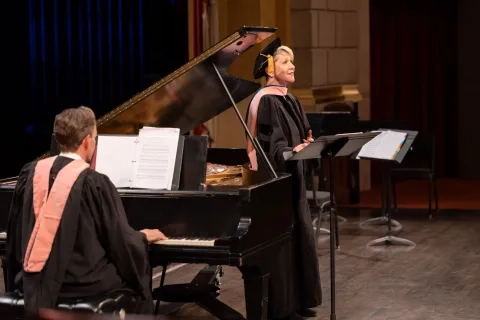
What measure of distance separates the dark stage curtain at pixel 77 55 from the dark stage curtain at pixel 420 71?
3312mm

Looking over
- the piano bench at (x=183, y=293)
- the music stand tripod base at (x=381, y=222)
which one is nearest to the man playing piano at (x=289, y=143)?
the piano bench at (x=183, y=293)

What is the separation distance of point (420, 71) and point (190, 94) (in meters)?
7.79

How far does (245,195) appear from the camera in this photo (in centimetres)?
433

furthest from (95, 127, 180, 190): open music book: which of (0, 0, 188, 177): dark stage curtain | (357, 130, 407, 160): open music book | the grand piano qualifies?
(0, 0, 188, 177): dark stage curtain

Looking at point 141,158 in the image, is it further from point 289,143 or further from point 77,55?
point 77,55

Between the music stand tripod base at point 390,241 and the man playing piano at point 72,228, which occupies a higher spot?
the man playing piano at point 72,228

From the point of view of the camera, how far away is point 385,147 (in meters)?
7.64

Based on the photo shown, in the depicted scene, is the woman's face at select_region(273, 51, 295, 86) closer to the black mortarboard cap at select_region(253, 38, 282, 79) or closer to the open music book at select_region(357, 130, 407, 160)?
the black mortarboard cap at select_region(253, 38, 282, 79)

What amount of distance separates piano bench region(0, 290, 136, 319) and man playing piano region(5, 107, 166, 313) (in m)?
0.04

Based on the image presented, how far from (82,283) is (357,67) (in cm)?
737

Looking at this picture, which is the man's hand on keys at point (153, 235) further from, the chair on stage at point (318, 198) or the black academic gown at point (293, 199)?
the chair on stage at point (318, 198)

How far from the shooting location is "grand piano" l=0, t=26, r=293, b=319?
4.33 m

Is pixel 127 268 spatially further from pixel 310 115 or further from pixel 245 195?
pixel 310 115

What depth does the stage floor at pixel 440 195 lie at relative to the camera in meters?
9.88
